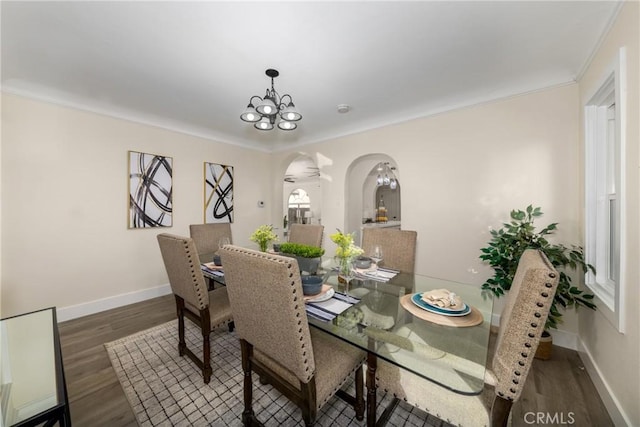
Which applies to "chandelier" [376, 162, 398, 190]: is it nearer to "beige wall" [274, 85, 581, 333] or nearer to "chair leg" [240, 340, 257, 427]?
"beige wall" [274, 85, 581, 333]

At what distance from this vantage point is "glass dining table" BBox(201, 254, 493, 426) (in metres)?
0.96

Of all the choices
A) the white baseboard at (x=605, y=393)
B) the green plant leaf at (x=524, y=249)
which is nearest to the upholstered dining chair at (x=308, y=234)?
the green plant leaf at (x=524, y=249)

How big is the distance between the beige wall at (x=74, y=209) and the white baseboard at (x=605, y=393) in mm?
4359

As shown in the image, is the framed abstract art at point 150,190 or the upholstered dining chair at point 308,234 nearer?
the upholstered dining chair at point 308,234

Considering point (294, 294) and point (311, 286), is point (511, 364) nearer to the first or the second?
point (294, 294)

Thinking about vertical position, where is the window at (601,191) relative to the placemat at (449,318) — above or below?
above

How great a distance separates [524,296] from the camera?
0.86m

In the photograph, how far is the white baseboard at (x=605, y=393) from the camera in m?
1.37

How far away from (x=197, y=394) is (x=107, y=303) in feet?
7.03

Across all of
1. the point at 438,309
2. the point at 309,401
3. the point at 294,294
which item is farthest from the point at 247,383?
the point at 438,309

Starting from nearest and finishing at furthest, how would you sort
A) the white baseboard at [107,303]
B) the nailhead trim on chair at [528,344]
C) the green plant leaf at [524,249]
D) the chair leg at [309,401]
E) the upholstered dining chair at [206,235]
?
1. the nailhead trim on chair at [528,344]
2. the chair leg at [309,401]
3. the green plant leaf at [524,249]
4. the white baseboard at [107,303]
5. the upholstered dining chair at [206,235]

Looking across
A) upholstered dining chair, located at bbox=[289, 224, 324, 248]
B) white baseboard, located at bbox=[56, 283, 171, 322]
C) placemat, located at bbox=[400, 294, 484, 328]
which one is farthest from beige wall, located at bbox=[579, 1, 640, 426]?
white baseboard, located at bbox=[56, 283, 171, 322]

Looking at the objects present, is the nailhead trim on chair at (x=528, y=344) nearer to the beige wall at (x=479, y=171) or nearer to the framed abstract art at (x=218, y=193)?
the beige wall at (x=479, y=171)

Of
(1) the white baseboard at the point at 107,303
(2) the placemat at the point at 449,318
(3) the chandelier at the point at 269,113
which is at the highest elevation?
(3) the chandelier at the point at 269,113
